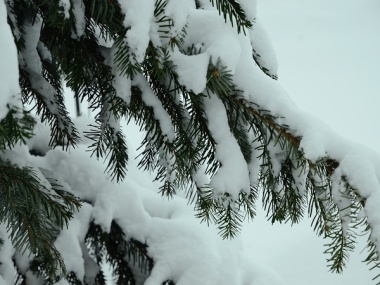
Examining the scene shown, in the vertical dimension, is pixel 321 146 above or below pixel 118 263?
above

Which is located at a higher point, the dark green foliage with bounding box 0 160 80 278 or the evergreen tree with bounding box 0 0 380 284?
the evergreen tree with bounding box 0 0 380 284

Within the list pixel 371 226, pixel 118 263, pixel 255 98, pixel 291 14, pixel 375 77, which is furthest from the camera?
pixel 291 14

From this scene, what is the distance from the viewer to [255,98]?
4.00ft

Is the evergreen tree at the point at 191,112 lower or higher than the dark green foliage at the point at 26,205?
higher

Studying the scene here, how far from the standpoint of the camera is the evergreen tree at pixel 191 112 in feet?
3.64

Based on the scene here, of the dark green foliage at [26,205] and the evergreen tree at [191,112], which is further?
the dark green foliage at [26,205]

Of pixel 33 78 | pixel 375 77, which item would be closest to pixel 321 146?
pixel 33 78

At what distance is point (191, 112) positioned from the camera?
1.31 metres

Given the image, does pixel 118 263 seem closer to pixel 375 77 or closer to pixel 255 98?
pixel 255 98

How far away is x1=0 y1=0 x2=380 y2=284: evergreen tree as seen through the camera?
3.64ft

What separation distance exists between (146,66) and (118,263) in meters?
1.07

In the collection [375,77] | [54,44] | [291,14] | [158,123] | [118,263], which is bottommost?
[118,263]

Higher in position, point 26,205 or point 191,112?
point 191,112

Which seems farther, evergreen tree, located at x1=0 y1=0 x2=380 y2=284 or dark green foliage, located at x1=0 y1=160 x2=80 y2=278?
dark green foliage, located at x1=0 y1=160 x2=80 y2=278
